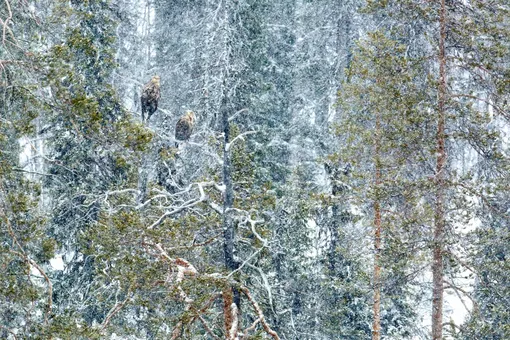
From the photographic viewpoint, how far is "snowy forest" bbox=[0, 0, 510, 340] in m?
7.32

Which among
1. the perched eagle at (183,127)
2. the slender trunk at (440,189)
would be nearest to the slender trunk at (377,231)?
the slender trunk at (440,189)

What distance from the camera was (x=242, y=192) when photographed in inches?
468

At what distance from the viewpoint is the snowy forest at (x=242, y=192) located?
7320mm

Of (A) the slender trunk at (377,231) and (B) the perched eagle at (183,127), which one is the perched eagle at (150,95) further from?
(A) the slender trunk at (377,231)

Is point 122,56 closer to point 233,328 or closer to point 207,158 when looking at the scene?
point 207,158

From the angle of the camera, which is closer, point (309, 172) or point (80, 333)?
point (80, 333)

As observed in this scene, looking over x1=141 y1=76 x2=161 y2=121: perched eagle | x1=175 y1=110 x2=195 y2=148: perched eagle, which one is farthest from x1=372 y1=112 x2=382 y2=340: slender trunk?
x1=141 y1=76 x2=161 y2=121: perched eagle

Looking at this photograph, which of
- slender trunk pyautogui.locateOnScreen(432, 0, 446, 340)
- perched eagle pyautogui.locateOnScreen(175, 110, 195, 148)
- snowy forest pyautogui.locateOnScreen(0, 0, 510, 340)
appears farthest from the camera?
perched eagle pyautogui.locateOnScreen(175, 110, 195, 148)

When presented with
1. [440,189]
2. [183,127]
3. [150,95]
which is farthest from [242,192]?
[440,189]

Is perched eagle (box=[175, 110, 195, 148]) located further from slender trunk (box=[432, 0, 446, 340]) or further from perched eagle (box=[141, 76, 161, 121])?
slender trunk (box=[432, 0, 446, 340])

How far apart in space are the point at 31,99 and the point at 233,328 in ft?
10.3

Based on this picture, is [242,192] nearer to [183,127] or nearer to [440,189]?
[183,127]

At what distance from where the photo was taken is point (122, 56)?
22797mm

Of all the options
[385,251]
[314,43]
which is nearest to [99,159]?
[385,251]
